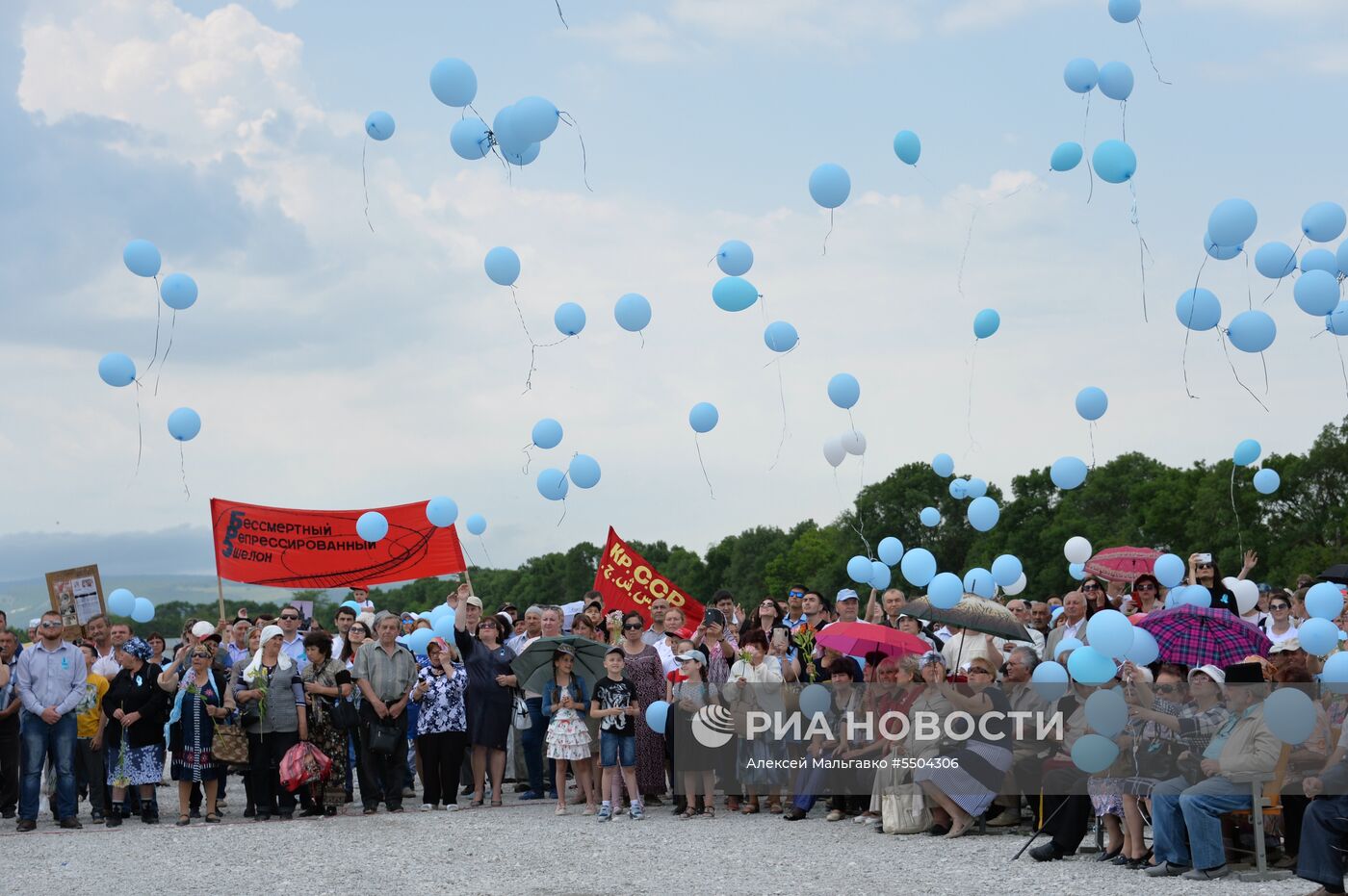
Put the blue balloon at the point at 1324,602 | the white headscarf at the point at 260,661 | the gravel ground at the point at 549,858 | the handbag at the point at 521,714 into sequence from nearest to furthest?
the gravel ground at the point at 549,858 < the blue balloon at the point at 1324,602 < the white headscarf at the point at 260,661 < the handbag at the point at 521,714

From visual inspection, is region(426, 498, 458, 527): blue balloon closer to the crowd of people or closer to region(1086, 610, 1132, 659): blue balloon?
the crowd of people

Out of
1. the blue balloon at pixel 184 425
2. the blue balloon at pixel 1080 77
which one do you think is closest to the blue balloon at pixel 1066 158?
the blue balloon at pixel 1080 77

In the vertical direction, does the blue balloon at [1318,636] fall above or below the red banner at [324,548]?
below

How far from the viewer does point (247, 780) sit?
492 inches

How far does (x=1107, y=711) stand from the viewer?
29.3 feet

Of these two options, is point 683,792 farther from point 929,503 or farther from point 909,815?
point 929,503

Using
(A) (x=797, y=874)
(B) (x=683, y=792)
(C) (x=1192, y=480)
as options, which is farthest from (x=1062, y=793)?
(C) (x=1192, y=480)

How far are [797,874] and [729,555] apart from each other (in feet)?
295

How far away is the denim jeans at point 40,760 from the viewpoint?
11727mm

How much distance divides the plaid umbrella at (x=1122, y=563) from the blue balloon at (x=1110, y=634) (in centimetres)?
795

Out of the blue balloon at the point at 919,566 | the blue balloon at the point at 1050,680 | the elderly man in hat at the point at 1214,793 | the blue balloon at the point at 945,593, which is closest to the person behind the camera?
the elderly man in hat at the point at 1214,793

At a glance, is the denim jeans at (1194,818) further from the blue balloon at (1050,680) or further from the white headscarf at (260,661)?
the white headscarf at (260,661)

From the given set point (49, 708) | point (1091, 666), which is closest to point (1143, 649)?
point (1091, 666)

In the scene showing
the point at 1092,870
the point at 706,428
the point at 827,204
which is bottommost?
the point at 1092,870
